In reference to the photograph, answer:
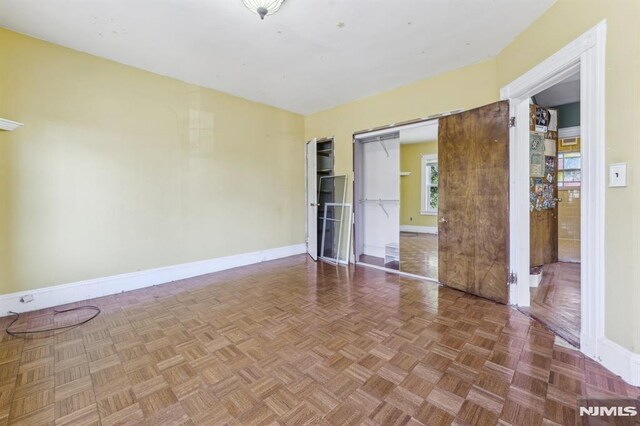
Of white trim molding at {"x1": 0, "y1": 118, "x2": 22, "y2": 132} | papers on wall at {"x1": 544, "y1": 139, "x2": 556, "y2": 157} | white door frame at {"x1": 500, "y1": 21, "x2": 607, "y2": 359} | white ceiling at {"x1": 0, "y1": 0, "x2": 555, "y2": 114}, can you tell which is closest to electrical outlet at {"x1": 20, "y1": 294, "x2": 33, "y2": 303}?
white trim molding at {"x1": 0, "y1": 118, "x2": 22, "y2": 132}

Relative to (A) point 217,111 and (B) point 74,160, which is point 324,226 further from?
(B) point 74,160

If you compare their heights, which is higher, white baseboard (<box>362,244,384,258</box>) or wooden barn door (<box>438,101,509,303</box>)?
wooden barn door (<box>438,101,509,303</box>)

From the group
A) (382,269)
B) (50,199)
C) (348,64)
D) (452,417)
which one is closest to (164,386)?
(452,417)

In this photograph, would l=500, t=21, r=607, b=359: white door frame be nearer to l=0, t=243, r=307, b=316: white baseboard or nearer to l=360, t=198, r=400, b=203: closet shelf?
l=360, t=198, r=400, b=203: closet shelf

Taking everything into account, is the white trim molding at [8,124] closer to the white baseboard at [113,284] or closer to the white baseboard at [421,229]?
the white baseboard at [113,284]

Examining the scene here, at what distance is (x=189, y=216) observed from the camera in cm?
406

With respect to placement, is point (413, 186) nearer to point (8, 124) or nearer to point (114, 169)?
point (114, 169)

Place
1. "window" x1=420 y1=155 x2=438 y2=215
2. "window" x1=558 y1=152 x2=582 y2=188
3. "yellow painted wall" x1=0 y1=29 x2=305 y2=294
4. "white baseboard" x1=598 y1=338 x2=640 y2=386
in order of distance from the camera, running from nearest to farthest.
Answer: "white baseboard" x1=598 y1=338 x2=640 y2=386
"yellow painted wall" x1=0 y1=29 x2=305 y2=294
"window" x1=558 y1=152 x2=582 y2=188
"window" x1=420 y1=155 x2=438 y2=215

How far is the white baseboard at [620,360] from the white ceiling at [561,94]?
3616mm

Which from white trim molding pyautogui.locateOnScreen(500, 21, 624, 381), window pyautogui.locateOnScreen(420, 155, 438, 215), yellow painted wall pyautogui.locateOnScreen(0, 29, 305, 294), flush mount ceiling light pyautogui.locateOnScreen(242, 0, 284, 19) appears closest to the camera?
white trim molding pyautogui.locateOnScreen(500, 21, 624, 381)

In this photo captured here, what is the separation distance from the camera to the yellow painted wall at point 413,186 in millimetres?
8234

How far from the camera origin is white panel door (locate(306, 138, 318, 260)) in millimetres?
5125

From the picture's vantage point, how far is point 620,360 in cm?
177
